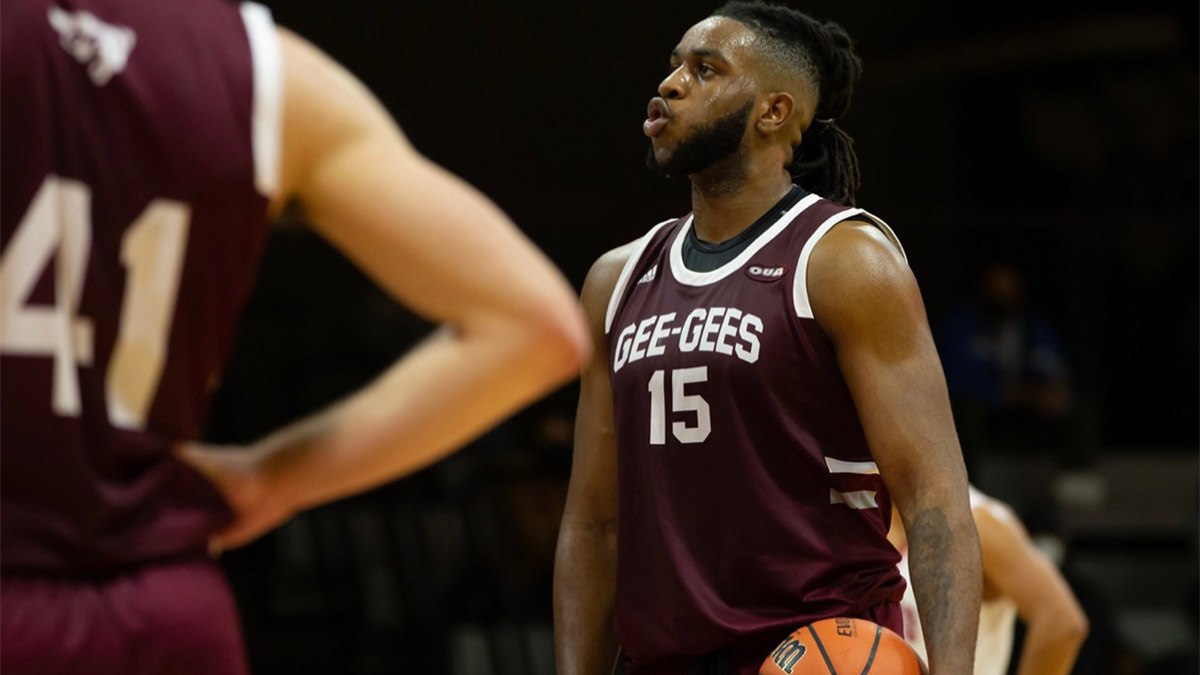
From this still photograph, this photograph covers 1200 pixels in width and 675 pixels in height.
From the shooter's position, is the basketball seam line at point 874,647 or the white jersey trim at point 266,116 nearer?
the white jersey trim at point 266,116

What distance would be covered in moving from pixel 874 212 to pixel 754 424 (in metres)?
6.84

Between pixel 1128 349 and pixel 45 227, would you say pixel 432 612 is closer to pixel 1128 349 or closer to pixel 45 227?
pixel 1128 349

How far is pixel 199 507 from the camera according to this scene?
1533 millimetres

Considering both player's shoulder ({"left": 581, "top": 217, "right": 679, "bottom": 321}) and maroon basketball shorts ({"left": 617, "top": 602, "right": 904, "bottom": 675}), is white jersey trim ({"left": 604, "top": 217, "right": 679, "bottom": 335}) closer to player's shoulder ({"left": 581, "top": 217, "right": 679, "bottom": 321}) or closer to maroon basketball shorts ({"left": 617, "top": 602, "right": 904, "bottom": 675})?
player's shoulder ({"left": 581, "top": 217, "right": 679, "bottom": 321})

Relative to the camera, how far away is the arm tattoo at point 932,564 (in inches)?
111

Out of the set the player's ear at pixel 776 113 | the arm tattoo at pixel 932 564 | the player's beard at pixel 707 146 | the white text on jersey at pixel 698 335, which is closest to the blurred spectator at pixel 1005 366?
the player's ear at pixel 776 113

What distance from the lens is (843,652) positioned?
9.18ft

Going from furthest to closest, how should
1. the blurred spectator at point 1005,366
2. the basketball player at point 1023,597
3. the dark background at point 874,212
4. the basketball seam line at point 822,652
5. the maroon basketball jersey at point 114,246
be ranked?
the blurred spectator at point 1005,366 < the dark background at point 874,212 < the basketball player at point 1023,597 < the basketball seam line at point 822,652 < the maroon basketball jersey at point 114,246

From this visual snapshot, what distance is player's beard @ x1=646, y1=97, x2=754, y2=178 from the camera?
3203 mm

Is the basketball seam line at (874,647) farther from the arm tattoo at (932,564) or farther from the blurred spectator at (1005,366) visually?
the blurred spectator at (1005,366)

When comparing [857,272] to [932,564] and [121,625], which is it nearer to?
[932,564]

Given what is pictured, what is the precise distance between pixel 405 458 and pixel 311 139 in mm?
314

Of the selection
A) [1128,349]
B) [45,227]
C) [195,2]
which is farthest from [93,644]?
[1128,349]

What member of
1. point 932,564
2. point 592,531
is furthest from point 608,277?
point 932,564
